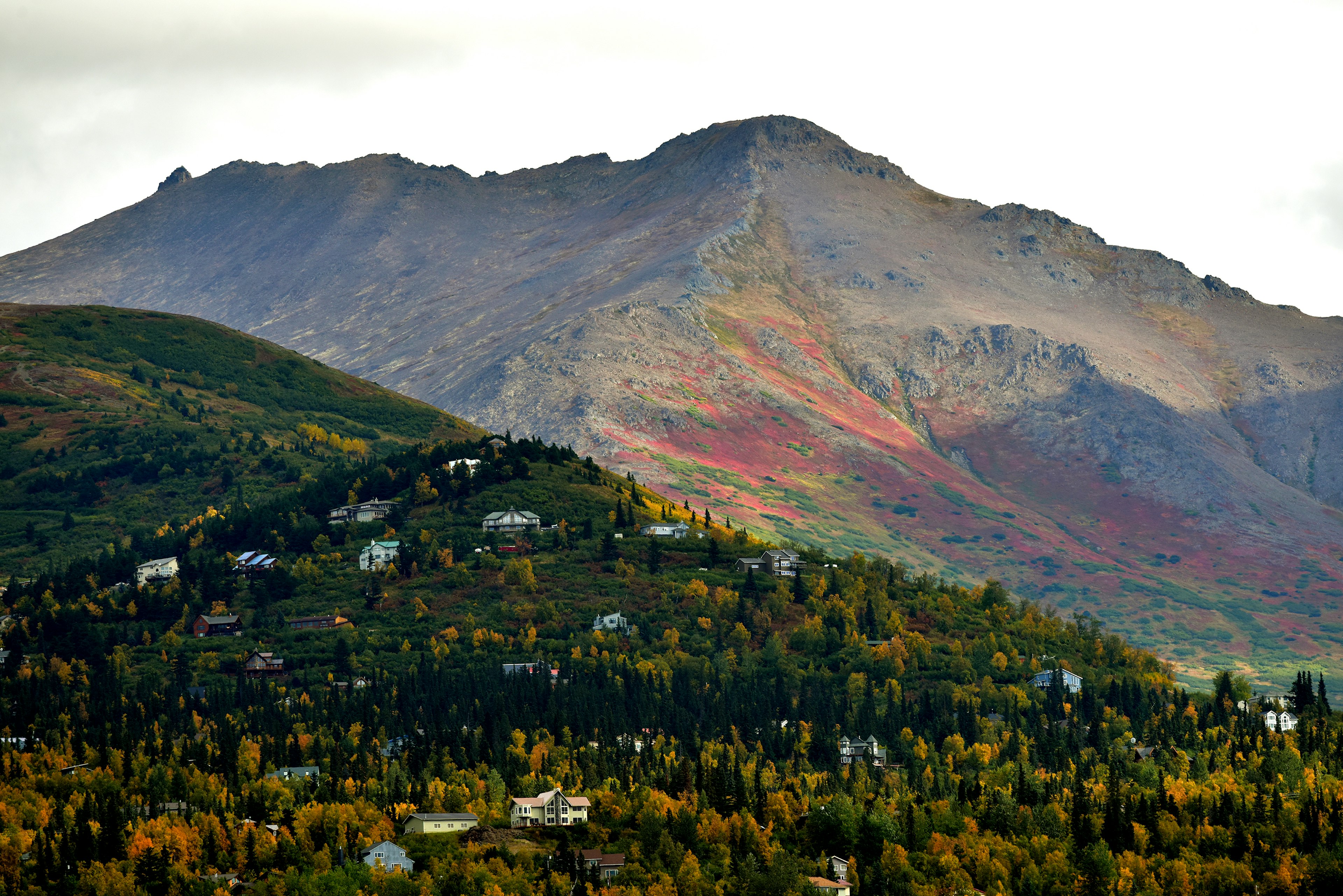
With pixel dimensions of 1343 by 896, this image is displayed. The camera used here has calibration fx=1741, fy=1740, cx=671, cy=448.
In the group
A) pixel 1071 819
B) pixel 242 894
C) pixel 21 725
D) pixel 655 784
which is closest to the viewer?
pixel 242 894

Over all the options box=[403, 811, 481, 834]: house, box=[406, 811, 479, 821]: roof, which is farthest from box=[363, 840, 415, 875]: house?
box=[406, 811, 479, 821]: roof

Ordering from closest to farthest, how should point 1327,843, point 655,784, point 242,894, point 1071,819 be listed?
point 242,894, point 1327,843, point 1071,819, point 655,784

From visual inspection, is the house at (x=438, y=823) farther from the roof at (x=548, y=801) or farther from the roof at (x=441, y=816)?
the roof at (x=548, y=801)

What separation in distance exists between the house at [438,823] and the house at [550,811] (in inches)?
192

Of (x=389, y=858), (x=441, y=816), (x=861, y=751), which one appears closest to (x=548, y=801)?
(x=441, y=816)

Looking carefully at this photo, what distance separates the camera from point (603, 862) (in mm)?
148625

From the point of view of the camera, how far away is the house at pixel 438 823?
15350 cm

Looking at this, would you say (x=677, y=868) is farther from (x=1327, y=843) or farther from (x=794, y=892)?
(x=1327, y=843)

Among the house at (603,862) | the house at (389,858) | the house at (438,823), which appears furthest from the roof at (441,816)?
the house at (603,862)

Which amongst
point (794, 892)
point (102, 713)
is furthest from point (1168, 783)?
point (102, 713)

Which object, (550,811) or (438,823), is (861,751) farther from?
(438,823)

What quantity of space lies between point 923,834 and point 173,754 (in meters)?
75.6

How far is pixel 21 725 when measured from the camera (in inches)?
7441

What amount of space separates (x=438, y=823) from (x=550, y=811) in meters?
11.1
